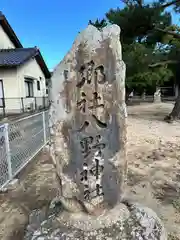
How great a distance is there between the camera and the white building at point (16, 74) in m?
11.4

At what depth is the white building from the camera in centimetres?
1144

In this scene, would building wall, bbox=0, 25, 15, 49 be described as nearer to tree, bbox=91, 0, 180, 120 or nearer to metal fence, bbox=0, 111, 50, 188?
tree, bbox=91, 0, 180, 120

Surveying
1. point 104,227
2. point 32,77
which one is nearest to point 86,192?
point 104,227

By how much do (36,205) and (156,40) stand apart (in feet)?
28.9

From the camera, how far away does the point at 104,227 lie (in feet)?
6.22

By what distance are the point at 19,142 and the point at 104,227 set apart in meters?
2.86

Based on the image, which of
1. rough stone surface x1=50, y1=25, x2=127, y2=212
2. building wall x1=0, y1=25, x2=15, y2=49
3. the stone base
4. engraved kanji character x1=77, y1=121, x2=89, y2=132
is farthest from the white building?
the stone base

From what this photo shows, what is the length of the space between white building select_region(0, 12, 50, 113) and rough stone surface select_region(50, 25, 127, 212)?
10058mm

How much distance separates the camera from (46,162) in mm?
4371

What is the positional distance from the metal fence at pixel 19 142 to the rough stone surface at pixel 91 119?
1.79m

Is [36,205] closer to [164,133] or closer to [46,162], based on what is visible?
[46,162]

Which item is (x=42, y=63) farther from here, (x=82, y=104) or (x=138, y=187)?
(x=82, y=104)

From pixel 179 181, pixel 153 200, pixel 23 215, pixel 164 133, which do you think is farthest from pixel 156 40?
pixel 23 215

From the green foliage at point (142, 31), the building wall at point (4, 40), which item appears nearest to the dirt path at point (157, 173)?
the green foliage at point (142, 31)
